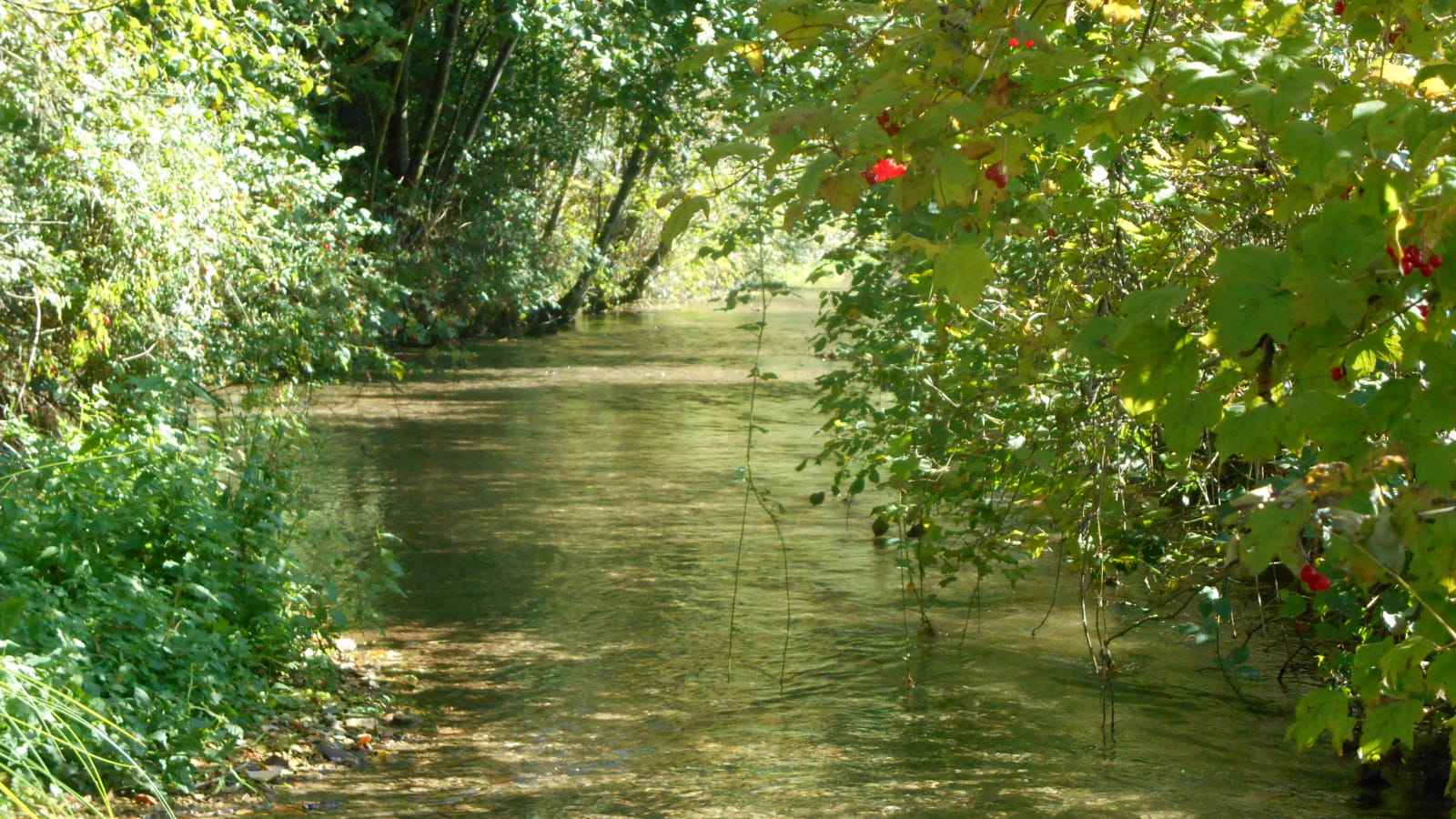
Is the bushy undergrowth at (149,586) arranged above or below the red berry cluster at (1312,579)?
below

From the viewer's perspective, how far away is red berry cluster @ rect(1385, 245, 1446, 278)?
7.45 ft

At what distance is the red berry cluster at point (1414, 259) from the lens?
2.27 meters

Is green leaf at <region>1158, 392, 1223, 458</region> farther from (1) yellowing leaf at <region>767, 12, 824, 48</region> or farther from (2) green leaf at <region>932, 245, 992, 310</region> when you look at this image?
(1) yellowing leaf at <region>767, 12, 824, 48</region>

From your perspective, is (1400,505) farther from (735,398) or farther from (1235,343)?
(735,398)

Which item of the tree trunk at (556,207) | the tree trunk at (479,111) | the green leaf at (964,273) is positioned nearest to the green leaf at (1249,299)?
the green leaf at (964,273)

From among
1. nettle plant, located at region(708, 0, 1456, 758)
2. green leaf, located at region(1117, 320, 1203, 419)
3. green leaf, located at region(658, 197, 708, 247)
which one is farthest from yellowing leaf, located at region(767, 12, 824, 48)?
green leaf, located at region(1117, 320, 1203, 419)

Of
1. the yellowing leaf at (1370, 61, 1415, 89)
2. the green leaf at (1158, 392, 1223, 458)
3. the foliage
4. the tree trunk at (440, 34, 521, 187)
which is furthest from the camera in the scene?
the tree trunk at (440, 34, 521, 187)

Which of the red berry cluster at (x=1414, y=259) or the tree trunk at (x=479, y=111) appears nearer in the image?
the red berry cluster at (x=1414, y=259)

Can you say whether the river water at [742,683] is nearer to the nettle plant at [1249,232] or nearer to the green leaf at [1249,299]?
the nettle plant at [1249,232]

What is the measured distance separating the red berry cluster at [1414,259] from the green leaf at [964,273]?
0.83 meters

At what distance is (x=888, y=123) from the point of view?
3.13 m

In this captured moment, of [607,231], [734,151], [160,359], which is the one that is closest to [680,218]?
[734,151]

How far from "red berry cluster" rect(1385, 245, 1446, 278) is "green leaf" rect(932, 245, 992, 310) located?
2.74 ft

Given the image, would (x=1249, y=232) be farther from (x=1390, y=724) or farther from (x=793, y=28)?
(x=1390, y=724)
